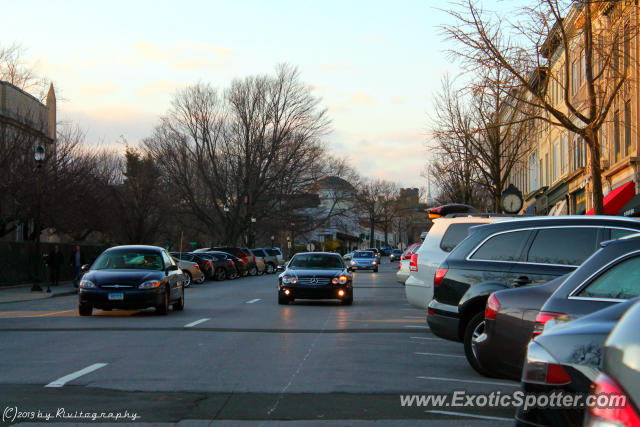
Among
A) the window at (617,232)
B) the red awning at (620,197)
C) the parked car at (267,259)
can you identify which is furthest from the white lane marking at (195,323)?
the parked car at (267,259)

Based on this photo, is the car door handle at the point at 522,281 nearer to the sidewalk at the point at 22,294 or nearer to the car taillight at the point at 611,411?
the car taillight at the point at 611,411

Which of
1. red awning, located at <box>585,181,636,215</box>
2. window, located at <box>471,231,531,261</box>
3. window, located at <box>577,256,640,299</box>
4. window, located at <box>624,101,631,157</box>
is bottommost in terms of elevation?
window, located at <box>577,256,640,299</box>

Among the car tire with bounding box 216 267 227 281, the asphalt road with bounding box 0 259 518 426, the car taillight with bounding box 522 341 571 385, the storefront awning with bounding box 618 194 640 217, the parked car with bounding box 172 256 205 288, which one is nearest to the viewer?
the car taillight with bounding box 522 341 571 385

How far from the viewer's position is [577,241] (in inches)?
360

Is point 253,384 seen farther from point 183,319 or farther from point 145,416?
point 183,319

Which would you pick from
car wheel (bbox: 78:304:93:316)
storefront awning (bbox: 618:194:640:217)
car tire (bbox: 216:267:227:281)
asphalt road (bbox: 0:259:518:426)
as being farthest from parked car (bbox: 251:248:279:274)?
asphalt road (bbox: 0:259:518:426)

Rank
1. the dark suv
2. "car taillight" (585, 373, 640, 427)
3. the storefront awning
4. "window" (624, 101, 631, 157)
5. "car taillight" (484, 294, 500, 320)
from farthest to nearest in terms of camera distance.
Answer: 1. "window" (624, 101, 631, 157)
2. the storefront awning
3. the dark suv
4. "car taillight" (484, 294, 500, 320)
5. "car taillight" (585, 373, 640, 427)

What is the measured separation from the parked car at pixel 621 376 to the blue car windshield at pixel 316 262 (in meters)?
18.8

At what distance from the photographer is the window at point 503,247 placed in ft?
31.3

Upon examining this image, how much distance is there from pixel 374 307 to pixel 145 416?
1416 cm

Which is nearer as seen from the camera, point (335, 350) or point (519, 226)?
point (519, 226)

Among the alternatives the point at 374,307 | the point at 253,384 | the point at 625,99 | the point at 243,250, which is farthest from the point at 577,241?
the point at 243,250

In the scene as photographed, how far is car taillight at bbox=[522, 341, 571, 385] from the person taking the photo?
3572 mm

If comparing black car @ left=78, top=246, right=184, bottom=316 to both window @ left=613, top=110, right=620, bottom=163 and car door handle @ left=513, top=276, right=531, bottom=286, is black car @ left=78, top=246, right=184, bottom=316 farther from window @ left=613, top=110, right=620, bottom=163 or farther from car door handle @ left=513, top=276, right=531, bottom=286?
window @ left=613, top=110, right=620, bottom=163
